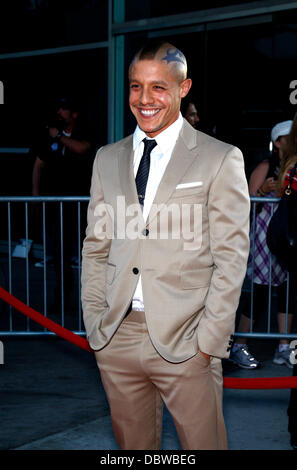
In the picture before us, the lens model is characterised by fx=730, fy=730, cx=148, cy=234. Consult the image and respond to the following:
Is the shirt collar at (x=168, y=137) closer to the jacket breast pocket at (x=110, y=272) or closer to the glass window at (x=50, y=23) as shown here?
the jacket breast pocket at (x=110, y=272)

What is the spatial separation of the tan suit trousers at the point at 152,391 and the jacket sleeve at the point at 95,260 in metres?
0.21

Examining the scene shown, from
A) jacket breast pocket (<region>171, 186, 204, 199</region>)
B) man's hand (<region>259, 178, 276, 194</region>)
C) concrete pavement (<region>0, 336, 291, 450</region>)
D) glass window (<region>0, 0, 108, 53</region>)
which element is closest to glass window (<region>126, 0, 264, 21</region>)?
glass window (<region>0, 0, 108, 53</region>)

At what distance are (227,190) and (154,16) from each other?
7.74 meters

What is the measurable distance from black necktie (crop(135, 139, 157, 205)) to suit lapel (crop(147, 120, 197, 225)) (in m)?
0.10

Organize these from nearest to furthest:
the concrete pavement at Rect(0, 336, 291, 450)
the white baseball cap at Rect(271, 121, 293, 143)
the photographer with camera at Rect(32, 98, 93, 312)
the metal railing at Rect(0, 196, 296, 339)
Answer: the concrete pavement at Rect(0, 336, 291, 450) < the white baseball cap at Rect(271, 121, 293, 143) < the metal railing at Rect(0, 196, 296, 339) < the photographer with camera at Rect(32, 98, 93, 312)

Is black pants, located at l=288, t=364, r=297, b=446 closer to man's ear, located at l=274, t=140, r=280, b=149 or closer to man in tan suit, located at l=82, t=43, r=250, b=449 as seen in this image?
man in tan suit, located at l=82, t=43, r=250, b=449

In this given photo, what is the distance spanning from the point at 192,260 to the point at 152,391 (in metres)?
0.55

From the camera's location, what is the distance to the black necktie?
9.23ft

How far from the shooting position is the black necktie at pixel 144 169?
2.81 m

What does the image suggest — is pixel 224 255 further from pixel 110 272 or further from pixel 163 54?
pixel 163 54

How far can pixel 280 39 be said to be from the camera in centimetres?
859

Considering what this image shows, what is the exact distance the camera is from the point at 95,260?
304 cm

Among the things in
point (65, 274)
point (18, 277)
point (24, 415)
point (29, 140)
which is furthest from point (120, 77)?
point (24, 415)

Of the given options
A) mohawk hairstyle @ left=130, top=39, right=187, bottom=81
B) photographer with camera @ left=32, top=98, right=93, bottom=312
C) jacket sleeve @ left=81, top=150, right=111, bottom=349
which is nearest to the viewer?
mohawk hairstyle @ left=130, top=39, right=187, bottom=81
